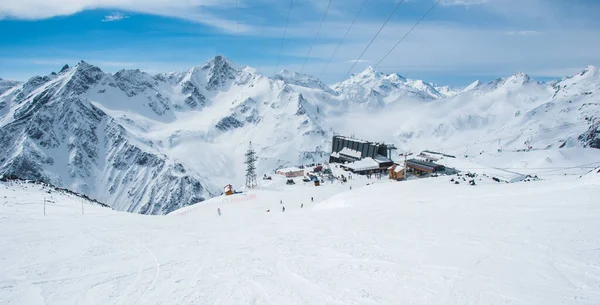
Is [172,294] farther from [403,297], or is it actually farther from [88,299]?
[403,297]

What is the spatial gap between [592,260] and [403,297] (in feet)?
22.6

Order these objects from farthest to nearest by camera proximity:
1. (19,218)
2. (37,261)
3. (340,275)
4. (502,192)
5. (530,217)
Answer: (502,192)
(19,218)
(530,217)
(37,261)
(340,275)

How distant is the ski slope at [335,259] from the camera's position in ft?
32.4

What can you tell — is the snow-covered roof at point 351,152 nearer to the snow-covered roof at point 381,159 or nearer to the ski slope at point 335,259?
the snow-covered roof at point 381,159

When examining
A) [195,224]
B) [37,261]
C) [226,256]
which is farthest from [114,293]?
[195,224]

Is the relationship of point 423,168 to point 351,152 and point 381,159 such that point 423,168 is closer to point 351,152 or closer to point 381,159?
point 381,159

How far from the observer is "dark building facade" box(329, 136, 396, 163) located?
9710 cm

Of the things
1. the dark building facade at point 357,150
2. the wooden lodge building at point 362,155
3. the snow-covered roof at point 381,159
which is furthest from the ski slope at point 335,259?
the dark building facade at point 357,150

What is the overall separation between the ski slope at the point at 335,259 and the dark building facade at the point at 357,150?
248 ft

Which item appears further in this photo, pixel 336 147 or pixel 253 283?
pixel 336 147

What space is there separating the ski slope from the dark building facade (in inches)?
2975

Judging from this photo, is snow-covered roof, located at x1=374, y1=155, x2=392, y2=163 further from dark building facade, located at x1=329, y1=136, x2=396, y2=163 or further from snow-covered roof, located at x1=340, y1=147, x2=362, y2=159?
snow-covered roof, located at x1=340, y1=147, x2=362, y2=159

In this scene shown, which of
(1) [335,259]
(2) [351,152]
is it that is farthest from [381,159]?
(1) [335,259]

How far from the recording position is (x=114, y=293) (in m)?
11.0
